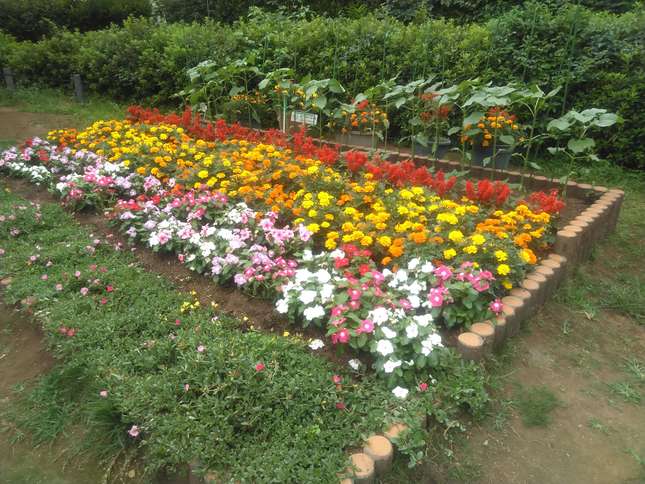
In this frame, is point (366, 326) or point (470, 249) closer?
point (366, 326)

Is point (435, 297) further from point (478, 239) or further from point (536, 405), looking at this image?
point (536, 405)

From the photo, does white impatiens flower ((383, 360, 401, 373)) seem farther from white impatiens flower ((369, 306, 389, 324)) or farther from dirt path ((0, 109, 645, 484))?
dirt path ((0, 109, 645, 484))

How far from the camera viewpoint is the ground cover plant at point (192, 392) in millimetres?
2072

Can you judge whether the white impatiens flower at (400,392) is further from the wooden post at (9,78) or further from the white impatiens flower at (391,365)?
the wooden post at (9,78)

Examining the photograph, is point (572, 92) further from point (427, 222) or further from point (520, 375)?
point (520, 375)

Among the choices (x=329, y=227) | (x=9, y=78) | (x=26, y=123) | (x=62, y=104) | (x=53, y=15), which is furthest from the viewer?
(x=53, y=15)

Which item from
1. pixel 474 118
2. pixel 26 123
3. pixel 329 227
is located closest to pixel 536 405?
pixel 329 227

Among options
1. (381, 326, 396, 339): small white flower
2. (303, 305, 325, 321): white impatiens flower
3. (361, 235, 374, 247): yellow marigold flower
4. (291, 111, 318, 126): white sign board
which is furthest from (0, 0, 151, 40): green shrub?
(381, 326, 396, 339): small white flower

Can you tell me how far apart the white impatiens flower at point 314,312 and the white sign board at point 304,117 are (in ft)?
13.2

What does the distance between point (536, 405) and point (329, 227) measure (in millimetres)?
1688

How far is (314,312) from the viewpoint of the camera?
2623 mm

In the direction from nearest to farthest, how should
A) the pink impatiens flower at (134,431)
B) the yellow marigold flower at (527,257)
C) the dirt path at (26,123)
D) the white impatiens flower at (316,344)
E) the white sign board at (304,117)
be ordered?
the pink impatiens flower at (134,431)
the white impatiens flower at (316,344)
the yellow marigold flower at (527,257)
the white sign board at (304,117)
the dirt path at (26,123)

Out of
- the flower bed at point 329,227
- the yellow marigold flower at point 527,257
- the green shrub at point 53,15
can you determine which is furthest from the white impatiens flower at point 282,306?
the green shrub at point 53,15

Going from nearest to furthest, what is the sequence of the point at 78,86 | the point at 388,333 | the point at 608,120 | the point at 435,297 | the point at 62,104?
the point at 388,333 → the point at 435,297 → the point at 608,120 → the point at 62,104 → the point at 78,86
